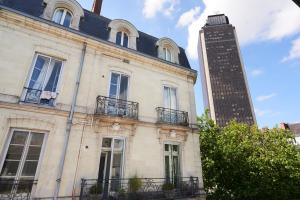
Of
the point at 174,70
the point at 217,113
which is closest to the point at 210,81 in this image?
the point at 217,113

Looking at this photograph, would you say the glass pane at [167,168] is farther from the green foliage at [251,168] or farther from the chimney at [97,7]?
the chimney at [97,7]

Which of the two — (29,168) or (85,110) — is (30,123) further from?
(85,110)

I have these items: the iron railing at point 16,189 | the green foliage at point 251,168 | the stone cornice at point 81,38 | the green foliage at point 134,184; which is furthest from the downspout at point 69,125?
the green foliage at point 251,168

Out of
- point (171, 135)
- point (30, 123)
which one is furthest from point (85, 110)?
point (171, 135)

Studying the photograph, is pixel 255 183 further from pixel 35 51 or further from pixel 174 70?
pixel 35 51

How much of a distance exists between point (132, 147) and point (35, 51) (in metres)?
5.32

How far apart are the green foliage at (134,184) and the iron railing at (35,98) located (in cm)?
412

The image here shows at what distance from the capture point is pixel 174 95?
1019 centimetres

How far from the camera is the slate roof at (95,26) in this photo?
25.4ft

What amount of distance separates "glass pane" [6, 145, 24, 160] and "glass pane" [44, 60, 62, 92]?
223cm

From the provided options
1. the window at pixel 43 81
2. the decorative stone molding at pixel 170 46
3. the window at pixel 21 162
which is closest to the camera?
the window at pixel 21 162

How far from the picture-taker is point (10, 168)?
5895 mm

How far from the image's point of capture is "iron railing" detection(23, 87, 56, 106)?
22.2ft

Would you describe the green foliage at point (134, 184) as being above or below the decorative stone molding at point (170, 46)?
below
